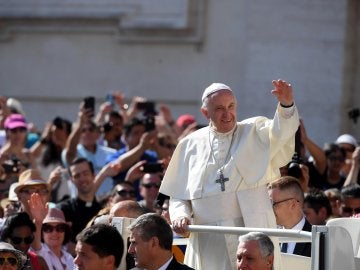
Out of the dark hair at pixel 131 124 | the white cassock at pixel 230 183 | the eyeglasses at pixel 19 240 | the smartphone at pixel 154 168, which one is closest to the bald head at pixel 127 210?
the white cassock at pixel 230 183

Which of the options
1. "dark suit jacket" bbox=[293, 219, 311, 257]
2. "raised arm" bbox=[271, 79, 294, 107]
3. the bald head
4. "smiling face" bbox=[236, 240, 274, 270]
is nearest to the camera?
"smiling face" bbox=[236, 240, 274, 270]

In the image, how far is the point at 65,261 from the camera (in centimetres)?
1238

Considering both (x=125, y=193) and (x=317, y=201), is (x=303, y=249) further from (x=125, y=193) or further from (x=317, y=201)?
(x=125, y=193)

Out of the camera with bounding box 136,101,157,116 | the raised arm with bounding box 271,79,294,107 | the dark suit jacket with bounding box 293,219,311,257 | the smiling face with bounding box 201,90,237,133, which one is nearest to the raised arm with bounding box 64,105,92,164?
the camera with bounding box 136,101,157,116

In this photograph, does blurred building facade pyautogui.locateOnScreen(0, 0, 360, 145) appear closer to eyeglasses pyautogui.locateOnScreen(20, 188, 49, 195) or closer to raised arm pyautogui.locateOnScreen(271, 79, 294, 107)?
eyeglasses pyautogui.locateOnScreen(20, 188, 49, 195)

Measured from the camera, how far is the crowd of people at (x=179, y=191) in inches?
380

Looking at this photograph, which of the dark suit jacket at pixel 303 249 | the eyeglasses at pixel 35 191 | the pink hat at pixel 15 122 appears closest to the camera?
the dark suit jacket at pixel 303 249

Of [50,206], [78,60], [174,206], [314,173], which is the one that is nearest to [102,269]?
[174,206]

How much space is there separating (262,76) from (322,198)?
6976mm

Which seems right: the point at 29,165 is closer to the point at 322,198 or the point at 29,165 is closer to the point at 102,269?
the point at 322,198

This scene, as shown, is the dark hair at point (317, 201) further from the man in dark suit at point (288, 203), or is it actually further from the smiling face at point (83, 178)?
the smiling face at point (83, 178)

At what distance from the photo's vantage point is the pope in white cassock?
10.4m

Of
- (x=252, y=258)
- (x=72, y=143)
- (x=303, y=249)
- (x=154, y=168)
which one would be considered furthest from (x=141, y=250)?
(x=72, y=143)

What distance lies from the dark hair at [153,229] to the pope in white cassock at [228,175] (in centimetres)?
59
